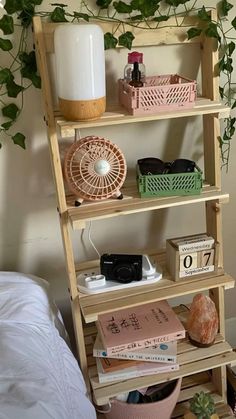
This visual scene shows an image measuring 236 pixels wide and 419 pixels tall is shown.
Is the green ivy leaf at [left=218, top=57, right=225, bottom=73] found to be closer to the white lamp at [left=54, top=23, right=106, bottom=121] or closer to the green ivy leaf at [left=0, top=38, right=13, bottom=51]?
the white lamp at [left=54, top=23, right=106, bottom=121]

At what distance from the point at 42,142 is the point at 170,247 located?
530 mm

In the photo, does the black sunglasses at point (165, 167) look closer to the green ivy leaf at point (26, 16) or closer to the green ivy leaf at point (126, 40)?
the green ivy leaf at point (126, 40)

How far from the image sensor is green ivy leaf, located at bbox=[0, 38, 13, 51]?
1.18m

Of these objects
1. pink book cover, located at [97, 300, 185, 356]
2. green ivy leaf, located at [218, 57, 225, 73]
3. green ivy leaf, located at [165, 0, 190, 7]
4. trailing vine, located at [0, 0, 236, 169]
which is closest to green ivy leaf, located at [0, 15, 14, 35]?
trailing vine, located at [0, 0, 236, 169]

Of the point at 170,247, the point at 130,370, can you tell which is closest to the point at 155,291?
the point at 170,247

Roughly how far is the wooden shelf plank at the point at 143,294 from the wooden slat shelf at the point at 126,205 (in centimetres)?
27

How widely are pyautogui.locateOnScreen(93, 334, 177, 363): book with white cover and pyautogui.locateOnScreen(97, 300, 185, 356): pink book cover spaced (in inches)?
0.8

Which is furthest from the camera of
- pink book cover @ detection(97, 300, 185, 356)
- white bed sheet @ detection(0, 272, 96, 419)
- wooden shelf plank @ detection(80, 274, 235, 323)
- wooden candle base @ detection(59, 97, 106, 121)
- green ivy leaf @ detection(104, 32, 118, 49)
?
pink book cover @ detection(97, 300, 185, 356)

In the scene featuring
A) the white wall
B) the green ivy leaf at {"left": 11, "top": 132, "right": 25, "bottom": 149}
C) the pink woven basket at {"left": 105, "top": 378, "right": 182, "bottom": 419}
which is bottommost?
the pink woven basket at {"left": 105, "top": 378, "right": 182, "bottom": 419}

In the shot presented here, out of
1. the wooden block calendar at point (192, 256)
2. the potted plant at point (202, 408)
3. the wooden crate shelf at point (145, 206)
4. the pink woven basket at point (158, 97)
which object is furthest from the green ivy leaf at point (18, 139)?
the potted plant at point (202, 408)

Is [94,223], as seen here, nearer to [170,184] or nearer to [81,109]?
[170,184]

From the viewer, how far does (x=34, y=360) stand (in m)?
1.08

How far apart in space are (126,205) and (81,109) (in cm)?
32

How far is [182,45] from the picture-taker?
1.38 m
